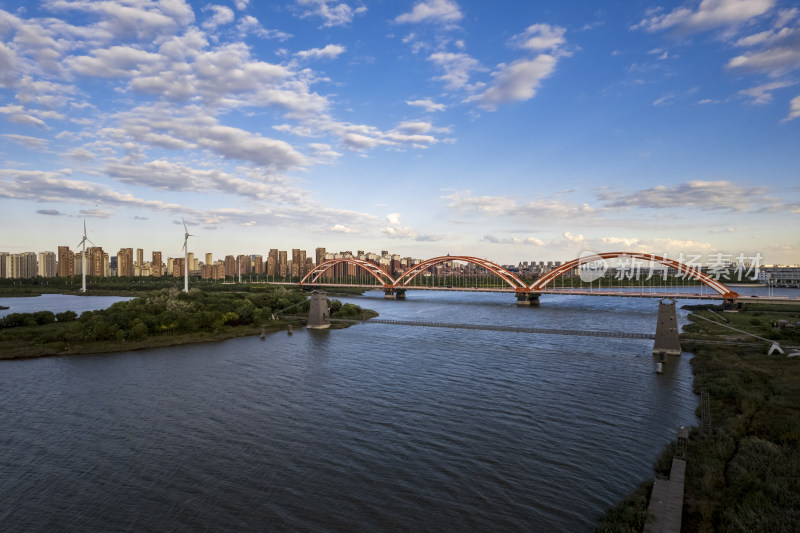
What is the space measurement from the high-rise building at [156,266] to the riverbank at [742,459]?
470ft

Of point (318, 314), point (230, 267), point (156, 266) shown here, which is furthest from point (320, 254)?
point (318, 314)

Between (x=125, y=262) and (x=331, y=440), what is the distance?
464 ft

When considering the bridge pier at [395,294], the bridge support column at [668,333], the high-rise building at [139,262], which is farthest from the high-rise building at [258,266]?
the bridge support column at [668,333]

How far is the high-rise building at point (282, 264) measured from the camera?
137 meters

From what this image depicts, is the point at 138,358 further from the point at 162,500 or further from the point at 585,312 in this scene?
the point at 585,312

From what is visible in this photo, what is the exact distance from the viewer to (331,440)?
15.3 metres

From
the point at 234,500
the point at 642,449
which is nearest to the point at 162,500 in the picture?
the point at 234,500

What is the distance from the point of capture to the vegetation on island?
104 ft

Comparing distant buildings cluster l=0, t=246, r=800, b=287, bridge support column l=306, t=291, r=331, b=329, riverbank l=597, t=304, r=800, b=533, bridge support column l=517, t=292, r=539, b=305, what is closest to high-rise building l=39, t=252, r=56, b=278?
distant buildings cluster l=0, t=246, r=800, b=287

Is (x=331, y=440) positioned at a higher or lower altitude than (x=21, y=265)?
lower

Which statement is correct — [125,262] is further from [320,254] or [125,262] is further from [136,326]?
[136,326]

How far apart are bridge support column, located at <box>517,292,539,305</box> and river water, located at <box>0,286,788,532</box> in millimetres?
42149

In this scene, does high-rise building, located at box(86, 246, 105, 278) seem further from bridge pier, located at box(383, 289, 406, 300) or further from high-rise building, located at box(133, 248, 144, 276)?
bridge pier, located at box(383, 289, 406, 300)

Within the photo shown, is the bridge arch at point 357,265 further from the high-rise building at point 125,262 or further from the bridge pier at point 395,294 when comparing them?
the high-rise building at point 125,262
